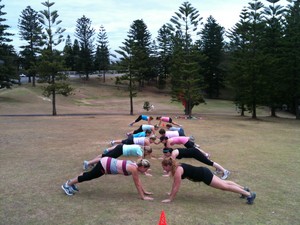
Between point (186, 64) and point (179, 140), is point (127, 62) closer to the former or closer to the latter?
point (186, 64)

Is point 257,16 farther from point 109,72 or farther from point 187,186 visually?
point 109,72

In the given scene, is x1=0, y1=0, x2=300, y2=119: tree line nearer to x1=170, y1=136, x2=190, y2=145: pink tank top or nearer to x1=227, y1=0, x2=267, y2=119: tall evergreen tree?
x1=227, y1=0, x2=267, y2=119: tall evergreen tree

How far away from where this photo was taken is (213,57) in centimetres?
5488

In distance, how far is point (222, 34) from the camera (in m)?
60.7

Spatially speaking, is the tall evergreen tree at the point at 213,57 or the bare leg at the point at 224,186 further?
the tall evergreen tree at the point at 213,57

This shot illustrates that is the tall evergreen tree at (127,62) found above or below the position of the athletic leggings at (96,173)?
above

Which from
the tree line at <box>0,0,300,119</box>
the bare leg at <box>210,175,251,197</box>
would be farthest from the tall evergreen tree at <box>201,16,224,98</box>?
the bare leg at <box>210,175,251,197</box>

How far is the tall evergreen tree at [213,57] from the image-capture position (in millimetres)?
54781

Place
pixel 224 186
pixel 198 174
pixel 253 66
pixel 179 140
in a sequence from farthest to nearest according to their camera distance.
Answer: pixel 253 66
pixel 179 140
pixel 224 186
pixel 198 174

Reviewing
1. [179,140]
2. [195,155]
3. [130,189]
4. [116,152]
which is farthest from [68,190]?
[179,140]

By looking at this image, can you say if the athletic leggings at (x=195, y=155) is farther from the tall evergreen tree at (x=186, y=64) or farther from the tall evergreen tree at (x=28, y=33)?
the tall evergreen tree at (x=28, y=33)

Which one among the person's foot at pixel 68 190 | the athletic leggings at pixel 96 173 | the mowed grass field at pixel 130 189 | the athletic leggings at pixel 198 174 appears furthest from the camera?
the person's foot at pixel 68 190

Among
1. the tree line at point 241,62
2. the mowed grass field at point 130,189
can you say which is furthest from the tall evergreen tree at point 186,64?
the mowed grass field at point 130,189

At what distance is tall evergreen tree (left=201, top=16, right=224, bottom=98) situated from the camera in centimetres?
5478
